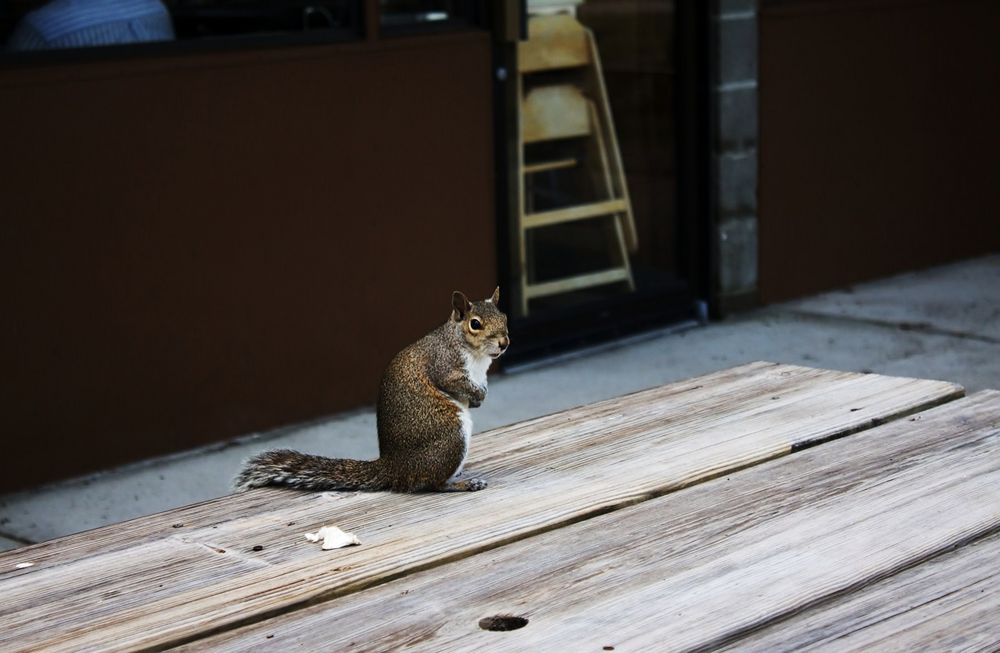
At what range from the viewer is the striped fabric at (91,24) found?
16.1 feet

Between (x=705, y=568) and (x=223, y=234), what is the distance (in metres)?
3.64

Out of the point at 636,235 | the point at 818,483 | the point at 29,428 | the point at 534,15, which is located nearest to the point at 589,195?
the point at 636,235

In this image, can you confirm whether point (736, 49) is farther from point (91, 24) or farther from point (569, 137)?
point (91, 24)

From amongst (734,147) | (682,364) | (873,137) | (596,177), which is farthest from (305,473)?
(873,137)

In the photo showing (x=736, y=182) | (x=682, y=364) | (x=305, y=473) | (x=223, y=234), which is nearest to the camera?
(x=305, y=473)

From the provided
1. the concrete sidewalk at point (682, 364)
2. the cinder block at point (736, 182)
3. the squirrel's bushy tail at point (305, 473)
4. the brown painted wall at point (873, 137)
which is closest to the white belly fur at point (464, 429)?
the squirrel's bushy tail at point (305, 473)

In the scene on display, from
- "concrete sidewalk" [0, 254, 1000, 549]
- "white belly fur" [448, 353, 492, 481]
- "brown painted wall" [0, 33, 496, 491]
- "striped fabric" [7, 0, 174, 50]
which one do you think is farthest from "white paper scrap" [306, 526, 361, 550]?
"striped fabric" [7, 0, 174, 50]

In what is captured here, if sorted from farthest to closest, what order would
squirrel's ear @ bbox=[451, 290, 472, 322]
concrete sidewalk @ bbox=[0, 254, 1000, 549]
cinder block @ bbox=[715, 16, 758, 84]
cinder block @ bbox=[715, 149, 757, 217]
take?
1. cinder block @ bbox=[715, 149, 757, 217]
2. cinder block @ bbox=[715, 16, 758, 84]
3. concrete sidewalk @ bbox=[0, 254, 1000, 549]
4. squirrel's ear @ bbox=[451, 290, 472, 322]

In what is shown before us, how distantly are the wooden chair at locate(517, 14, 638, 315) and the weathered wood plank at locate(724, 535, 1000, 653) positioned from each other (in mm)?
4569

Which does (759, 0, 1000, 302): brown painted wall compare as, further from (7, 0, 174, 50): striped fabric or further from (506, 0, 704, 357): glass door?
(7, 0, 174, 50): striped fabric

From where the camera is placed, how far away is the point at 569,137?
6.62 metres

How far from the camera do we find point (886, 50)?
299 inches

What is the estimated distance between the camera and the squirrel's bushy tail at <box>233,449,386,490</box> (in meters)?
2.40

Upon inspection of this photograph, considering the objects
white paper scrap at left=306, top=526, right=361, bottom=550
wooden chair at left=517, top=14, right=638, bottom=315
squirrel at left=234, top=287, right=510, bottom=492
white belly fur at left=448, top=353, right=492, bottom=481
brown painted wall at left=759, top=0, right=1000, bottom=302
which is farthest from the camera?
brown painted wall at left=759, top=0, right=1000, bottom=302
